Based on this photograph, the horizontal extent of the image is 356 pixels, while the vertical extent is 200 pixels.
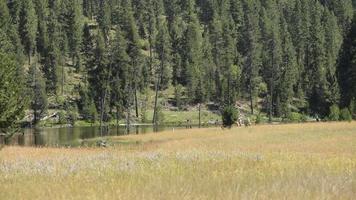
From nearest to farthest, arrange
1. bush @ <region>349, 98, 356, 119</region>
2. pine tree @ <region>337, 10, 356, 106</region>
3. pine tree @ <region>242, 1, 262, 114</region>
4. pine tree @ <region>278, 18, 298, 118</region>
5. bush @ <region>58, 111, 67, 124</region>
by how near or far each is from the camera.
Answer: bush @ <region>349, 98, 356, 119</region> < pine tree @ <region>337, 10, 356, 106</region> < bush @ <region>58, 111, 67, 124</region> < pine tree @ <region>278, 18, 298, 118</region> < pine tree @ <region>242, 1, 262, 114</region>

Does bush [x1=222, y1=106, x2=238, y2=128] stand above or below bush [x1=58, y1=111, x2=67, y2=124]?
below

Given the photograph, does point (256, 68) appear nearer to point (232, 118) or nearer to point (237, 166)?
point (232, 118)

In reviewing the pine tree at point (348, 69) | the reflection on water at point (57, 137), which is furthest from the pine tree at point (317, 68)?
the reflection on water at point (57, 137)

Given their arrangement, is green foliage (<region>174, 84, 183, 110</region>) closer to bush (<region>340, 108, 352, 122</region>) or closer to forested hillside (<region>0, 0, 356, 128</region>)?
forested hillside (<region>0, 0, 356, 128</region>)

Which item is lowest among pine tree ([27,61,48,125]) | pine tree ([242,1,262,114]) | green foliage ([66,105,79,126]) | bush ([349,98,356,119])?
bush ([349,98,356,119])

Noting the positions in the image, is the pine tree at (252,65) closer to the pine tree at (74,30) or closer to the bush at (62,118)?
the pine tree at (74,30)

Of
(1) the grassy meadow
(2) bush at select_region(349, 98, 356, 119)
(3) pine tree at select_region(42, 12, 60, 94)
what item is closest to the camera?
(1) the grassy meadow

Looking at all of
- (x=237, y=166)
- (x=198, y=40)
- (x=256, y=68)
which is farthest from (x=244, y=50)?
(x=237, y=166)

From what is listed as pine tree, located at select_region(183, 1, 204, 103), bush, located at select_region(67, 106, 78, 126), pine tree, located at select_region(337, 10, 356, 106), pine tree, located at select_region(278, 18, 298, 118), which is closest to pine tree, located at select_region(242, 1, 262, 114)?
pine tree, located at select_region(278, 18, 298, 118)

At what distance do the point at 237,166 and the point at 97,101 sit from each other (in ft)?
374

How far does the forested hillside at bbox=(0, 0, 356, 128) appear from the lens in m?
126

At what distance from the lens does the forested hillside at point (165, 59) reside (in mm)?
125562

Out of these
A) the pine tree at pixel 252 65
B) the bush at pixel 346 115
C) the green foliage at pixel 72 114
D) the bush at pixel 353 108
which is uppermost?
the pine tree at pixel 252 65

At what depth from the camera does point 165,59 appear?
516 feet
